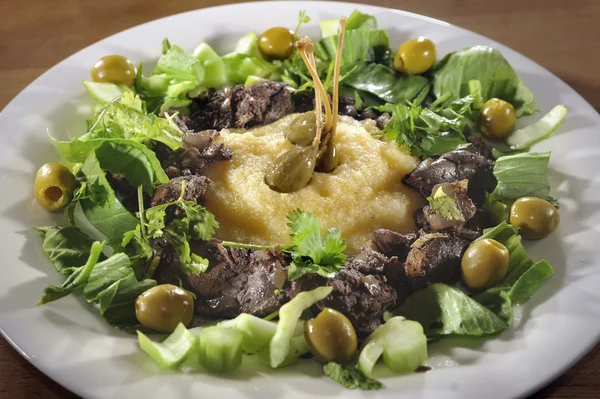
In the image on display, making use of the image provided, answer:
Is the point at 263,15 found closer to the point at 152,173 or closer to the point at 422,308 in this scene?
the point at 152,173

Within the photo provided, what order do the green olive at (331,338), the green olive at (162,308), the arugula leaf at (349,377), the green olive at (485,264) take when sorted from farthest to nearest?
the green olive at (485,264), the green olive at (162,308), the green olive at (331,338), the arugula leaf at (349,377)

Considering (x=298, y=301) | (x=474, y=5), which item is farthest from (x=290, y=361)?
(x=474, y=5)

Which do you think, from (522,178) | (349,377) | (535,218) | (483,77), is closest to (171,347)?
(349,377)

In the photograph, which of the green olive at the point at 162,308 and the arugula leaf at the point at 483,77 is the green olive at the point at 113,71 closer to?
the green olive at the point at 162,308

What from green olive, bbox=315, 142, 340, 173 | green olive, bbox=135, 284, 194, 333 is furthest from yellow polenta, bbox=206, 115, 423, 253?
green olive, bbox=135, 284, 194, 333

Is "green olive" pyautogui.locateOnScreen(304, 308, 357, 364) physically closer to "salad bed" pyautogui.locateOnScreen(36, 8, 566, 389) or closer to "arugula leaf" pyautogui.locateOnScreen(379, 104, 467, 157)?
"salad bed" pyautogui.locateOnScreen(36, 8, 566, 389)

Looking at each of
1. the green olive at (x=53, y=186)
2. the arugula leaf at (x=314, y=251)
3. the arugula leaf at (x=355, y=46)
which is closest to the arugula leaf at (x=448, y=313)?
the arugula leaf at (x=314, y=251)
